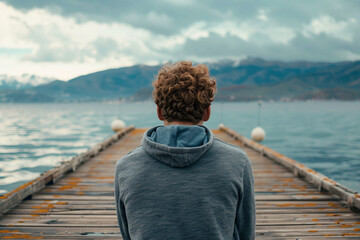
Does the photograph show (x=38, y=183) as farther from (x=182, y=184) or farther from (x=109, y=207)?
(x=182, y=184)

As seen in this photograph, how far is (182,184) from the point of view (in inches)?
58.6

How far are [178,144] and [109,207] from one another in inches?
145

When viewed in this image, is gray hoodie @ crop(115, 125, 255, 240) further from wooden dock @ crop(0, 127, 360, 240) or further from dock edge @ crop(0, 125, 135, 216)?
dock edge @ crop(0, 125, 135, 216)

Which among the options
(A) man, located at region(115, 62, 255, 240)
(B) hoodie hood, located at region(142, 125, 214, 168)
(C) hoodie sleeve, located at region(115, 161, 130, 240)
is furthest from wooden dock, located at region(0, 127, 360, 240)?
(B) hoodie hood, located at region(142, 125, 214, 168)

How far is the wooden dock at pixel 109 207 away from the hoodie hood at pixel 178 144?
265 centimetres

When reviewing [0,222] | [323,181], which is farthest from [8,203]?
[323,181]

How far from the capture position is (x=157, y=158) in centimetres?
150

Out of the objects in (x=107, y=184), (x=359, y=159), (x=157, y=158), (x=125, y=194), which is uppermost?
(x=157, y=158)

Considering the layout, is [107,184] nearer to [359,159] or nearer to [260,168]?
[260,168]

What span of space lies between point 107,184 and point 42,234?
2508 mm

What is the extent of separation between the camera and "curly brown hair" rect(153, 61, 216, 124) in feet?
5.12

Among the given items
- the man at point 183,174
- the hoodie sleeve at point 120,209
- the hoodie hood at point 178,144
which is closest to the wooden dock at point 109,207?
the hoodie sleeve at point 120,209

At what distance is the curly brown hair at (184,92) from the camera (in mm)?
1560

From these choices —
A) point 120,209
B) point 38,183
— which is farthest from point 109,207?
point 120,209
